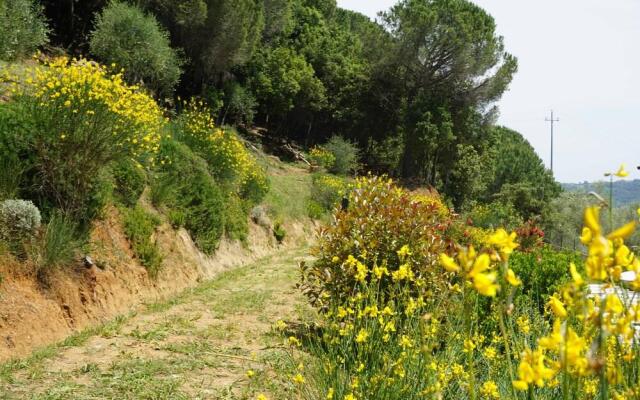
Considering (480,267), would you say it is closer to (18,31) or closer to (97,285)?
(97,285)

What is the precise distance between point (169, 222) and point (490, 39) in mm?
25417

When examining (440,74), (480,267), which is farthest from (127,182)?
(440,74)

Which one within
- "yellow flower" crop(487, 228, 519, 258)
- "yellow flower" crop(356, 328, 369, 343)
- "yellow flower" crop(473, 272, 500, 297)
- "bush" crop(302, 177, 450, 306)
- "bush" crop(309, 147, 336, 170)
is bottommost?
"yellow flower" crop(356, 328, 369, 343)

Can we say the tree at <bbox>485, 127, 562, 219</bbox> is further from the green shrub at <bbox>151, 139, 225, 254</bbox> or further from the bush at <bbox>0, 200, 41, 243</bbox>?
the bush at <bbox>0, 200, 41, 243</bbox>

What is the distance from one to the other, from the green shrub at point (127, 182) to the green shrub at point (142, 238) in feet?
0.56

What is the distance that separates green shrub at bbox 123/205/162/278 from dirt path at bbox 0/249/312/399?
0.59 metres

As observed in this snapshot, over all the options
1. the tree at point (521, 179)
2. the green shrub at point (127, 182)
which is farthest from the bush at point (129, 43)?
the tree at point (521, 179)

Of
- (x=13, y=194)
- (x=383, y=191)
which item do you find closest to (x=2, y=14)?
(x=13, y=194)

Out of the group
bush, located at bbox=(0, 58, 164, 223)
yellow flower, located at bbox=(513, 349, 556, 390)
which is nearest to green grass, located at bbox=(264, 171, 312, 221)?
bush, located at bbox=(0, 58, 164, 223)

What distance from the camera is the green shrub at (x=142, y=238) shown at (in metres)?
6.76

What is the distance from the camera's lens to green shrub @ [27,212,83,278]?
5023mm

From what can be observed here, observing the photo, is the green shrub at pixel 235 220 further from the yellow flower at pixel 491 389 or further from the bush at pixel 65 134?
the yellow flower at pixel 491 389

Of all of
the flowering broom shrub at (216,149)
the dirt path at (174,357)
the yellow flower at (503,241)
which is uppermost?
the flowering broom shrub at (216,149)

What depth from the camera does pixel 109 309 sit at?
5793mm
